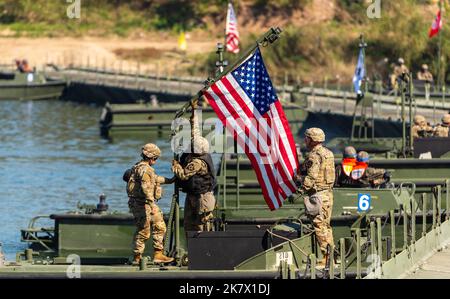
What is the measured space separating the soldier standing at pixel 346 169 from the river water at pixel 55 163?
654 centimetres

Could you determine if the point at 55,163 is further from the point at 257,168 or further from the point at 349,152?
the point at 257,168

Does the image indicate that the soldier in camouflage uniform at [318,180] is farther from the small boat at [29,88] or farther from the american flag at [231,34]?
the small boat at [29,88]

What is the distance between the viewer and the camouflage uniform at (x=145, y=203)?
2484 centimetres

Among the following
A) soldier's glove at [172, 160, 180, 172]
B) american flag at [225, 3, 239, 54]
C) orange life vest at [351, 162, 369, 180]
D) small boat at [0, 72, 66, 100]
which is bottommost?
orange life vest at [351, 162, 369, 180]

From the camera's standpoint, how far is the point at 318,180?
24594 millimetres

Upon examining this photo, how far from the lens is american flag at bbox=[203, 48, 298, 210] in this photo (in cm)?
2419

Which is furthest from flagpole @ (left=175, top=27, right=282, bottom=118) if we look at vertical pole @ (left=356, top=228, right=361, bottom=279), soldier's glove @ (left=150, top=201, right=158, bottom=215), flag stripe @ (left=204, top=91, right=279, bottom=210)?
vertical pole @ (left=356, top=228, right=361, bottom=279)

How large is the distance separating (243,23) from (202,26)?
3.04m

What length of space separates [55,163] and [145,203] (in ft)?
91.2

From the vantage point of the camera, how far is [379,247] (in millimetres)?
23000

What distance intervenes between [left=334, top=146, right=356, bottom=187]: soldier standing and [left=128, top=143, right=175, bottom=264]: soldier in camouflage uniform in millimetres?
6417

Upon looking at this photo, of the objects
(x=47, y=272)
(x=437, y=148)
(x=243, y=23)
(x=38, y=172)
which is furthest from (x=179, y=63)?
(x=47, y=272)

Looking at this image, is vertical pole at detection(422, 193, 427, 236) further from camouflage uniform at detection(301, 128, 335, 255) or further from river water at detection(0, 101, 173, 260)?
river water at detection(0, 101, 173, 260)
